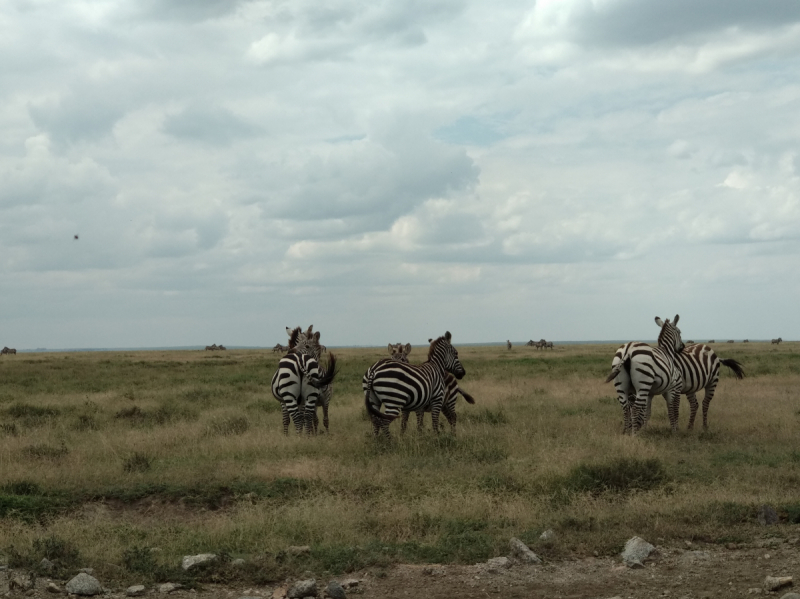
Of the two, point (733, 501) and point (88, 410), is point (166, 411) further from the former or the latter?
point (733, 501)

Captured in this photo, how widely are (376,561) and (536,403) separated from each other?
14.1 meters

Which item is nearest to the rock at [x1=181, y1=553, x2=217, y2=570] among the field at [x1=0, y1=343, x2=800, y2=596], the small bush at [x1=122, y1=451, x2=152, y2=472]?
the field at [x1=0, y1=343, x2=800, y2=596]

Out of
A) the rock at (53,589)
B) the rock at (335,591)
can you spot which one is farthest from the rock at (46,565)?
the rock at (335,591)

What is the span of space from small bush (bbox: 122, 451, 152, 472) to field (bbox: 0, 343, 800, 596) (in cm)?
3

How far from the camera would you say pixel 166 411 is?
1978 centimetres

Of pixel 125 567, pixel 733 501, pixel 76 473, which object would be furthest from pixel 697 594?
pixel 76 473

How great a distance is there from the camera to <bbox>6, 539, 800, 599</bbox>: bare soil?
6.27 metres

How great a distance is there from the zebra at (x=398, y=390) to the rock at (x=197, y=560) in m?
7.00

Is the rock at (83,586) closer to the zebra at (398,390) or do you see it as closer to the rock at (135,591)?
the rock at (135,591)

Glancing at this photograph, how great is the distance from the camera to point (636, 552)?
7215 mm

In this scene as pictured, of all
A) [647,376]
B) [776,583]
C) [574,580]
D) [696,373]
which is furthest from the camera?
[696,373]

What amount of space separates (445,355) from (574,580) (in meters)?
9.56

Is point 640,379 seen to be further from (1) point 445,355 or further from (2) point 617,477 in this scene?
(2) point 617,477

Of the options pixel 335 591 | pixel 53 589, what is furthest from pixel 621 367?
pixel 53 589
